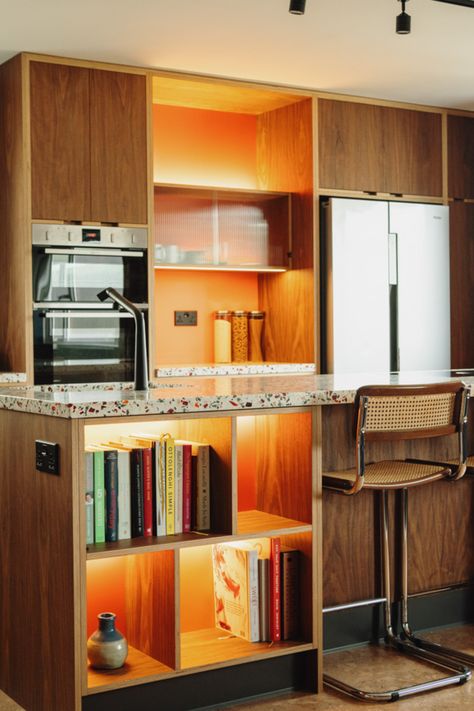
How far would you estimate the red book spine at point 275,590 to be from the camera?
2.88m

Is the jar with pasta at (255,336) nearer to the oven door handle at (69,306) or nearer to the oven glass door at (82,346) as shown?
the oven glass door at (82,346)

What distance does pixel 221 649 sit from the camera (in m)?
2.82

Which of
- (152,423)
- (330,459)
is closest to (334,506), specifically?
(330,459)

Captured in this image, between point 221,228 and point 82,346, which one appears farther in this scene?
point 221,228

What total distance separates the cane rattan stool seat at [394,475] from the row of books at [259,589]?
0.90ft

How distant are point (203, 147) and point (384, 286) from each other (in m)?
1.36

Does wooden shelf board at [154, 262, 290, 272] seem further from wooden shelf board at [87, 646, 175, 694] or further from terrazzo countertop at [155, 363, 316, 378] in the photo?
wooden shelf board at [87, 646, 175, 694]

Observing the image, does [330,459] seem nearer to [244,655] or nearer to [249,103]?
[244,655]

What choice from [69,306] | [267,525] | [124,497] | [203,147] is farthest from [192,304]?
[124,497]

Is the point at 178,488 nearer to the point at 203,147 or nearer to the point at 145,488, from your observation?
the point at 145,488

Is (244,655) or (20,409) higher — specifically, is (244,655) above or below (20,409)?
below

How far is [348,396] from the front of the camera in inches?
114

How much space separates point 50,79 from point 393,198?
2.19 metres

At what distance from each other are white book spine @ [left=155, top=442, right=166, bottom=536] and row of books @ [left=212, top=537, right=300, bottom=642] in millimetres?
323
